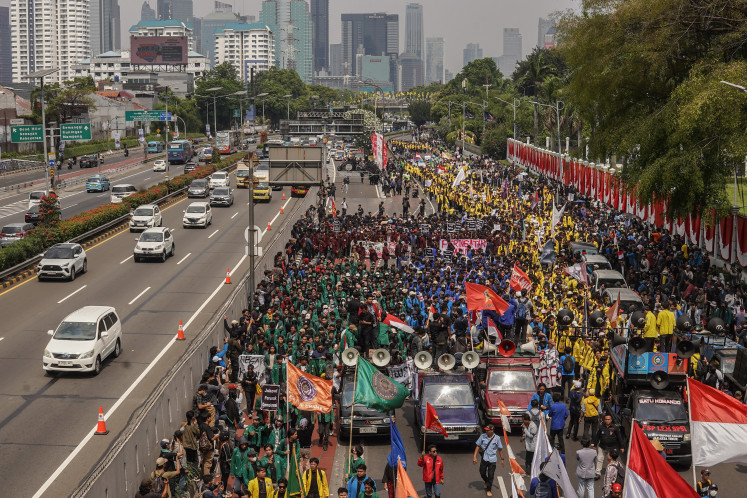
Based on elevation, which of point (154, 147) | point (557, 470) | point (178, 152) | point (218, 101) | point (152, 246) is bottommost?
point (557, 470)

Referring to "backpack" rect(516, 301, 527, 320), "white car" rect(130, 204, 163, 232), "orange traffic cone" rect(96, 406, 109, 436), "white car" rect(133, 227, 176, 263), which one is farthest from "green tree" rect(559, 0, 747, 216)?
"white car" rect(130, 204, 163, 232)

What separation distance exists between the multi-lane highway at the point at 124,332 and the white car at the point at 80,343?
15.0 inches

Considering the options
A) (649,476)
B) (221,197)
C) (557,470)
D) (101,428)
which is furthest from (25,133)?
(649,476)

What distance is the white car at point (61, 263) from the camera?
35.3 metres

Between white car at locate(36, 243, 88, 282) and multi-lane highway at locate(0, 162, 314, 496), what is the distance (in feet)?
1.40

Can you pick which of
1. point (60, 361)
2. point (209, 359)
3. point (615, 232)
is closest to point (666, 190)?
point (615, 232)

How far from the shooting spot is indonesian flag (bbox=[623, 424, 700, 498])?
1138 centimetres

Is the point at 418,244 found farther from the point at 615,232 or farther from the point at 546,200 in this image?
the point at 546,200

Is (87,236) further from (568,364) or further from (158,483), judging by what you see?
(158,483)

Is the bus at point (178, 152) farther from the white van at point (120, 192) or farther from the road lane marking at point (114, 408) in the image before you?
the road lane marking at point (114, 408)

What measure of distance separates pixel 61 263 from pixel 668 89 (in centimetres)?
2342

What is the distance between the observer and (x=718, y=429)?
1297cm

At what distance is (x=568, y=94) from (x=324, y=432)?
79.5ft

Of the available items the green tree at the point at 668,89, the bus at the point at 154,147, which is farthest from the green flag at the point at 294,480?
the bus at the point at 154,147
